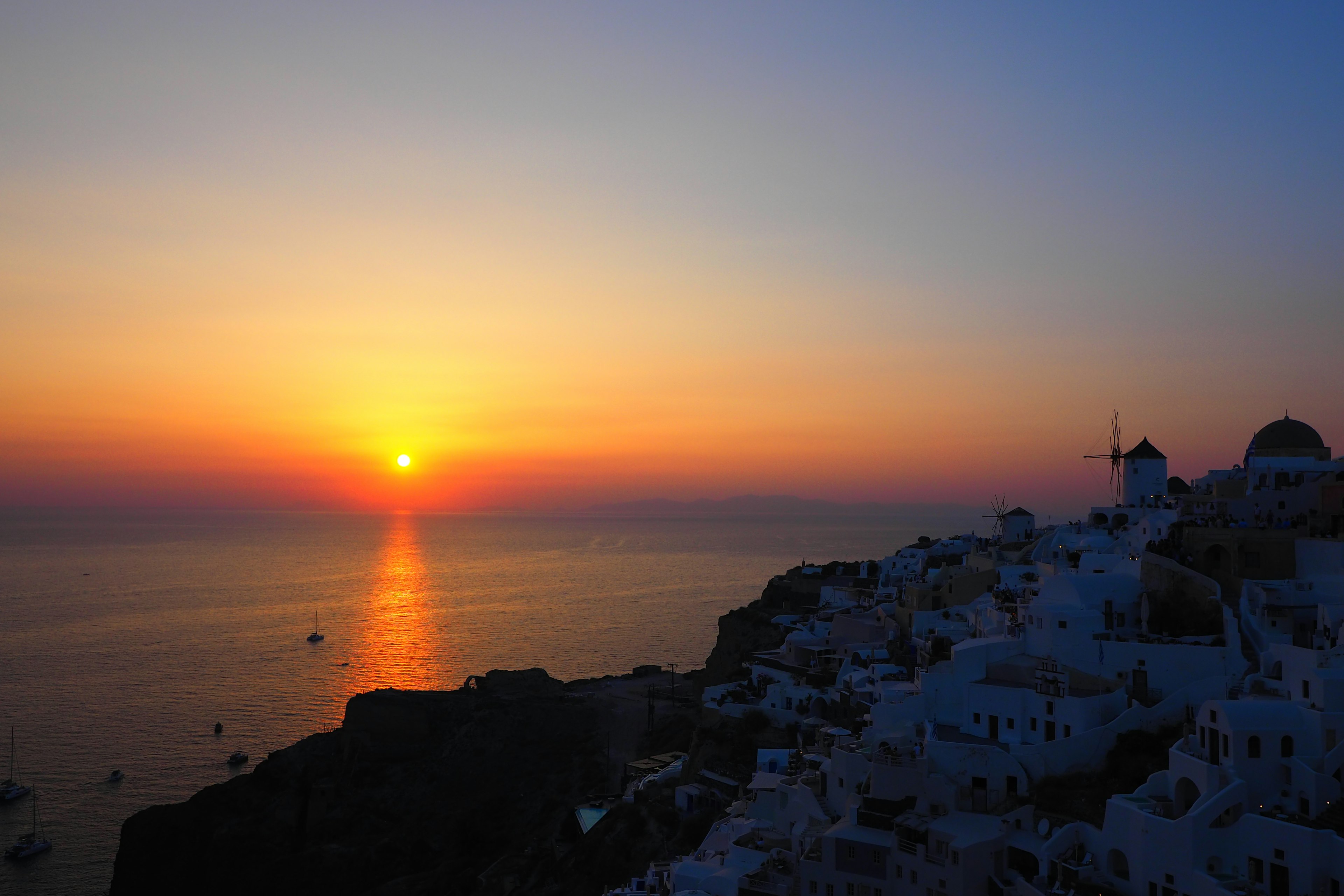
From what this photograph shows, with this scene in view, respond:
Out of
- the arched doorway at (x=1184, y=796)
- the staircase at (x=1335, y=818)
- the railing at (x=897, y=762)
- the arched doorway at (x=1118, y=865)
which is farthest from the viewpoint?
the railing at (x=897, y=762)

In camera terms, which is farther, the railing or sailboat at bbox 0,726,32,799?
sailboat at bbox 0,726,32,799

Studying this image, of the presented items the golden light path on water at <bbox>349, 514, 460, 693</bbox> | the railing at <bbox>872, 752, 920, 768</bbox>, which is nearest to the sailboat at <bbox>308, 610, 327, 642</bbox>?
the golden light path on water at <bbox>349, 514, 460, 693</bbox>

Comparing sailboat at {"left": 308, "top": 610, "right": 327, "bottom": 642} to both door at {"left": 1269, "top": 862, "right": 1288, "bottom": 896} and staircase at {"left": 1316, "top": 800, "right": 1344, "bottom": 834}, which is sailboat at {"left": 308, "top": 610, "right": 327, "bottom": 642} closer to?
door at {"left": 1269, "top": 862, "right": 1288, "bottom": 896}

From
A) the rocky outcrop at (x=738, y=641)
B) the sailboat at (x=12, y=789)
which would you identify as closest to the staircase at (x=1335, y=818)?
the rocky outcrop at (x=738, y=641)

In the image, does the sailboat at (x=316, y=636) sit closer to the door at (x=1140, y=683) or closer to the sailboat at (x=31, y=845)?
the sailboat at (x=31, y=845)

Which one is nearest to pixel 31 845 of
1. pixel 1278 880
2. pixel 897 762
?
pixel 897 762

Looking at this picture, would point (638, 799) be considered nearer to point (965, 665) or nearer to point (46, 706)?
point (965, 665)
